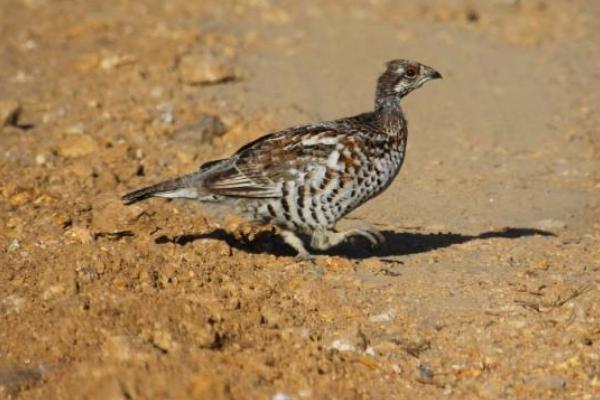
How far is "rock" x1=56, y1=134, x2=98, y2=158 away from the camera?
39.0 feet

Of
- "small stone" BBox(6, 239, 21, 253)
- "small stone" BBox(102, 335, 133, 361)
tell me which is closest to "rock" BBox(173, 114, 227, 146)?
"small stone" BBox(6, 239, 21, 253)

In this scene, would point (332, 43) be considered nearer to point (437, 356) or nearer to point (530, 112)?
point (530, 112)

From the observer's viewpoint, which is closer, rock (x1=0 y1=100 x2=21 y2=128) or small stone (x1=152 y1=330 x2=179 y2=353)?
small stone (x1=152 y1=330 x2=179 y2=353)

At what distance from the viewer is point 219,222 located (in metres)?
10.1

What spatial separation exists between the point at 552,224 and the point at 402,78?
82.8 inches

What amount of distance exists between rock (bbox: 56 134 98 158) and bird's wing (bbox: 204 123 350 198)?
3.15 meters

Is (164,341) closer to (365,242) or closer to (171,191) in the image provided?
(171,191)

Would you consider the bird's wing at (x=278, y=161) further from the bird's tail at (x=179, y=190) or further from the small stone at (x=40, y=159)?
the small stone at (x=40, y=159)

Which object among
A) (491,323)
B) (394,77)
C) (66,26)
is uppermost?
(394,77)

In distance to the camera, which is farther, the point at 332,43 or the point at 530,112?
the point at 332,43

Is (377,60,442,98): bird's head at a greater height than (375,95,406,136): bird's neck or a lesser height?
greater

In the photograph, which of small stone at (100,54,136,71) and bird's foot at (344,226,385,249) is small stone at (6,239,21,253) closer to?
bird's foot at (344,226,385,249)

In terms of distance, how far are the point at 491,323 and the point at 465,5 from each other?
1115 centimetres

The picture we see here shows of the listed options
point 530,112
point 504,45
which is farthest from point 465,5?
point 530,112
